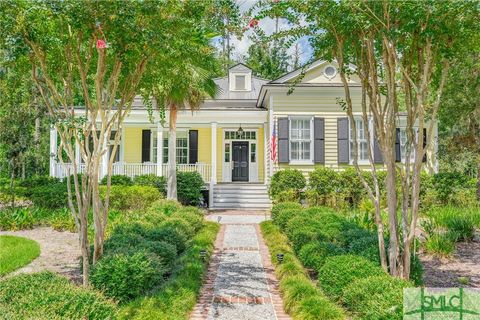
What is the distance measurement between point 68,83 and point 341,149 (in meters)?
11.6

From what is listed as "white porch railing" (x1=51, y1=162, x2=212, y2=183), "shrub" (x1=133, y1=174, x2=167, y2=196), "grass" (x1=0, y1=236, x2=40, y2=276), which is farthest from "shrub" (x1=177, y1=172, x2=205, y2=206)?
"grass" (x1=0, y1=236, x2=40, y2=276)

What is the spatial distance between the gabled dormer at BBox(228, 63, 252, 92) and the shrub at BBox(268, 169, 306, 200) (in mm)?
7633

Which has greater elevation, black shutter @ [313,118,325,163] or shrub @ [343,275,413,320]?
black shutter @ [313,118,325,163]

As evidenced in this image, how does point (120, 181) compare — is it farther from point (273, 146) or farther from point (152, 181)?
point (273, 146)

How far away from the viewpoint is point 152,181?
1490 cm

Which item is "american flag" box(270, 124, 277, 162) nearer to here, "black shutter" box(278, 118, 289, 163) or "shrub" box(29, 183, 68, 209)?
"black shutter" box(278, 118, 289, 163)

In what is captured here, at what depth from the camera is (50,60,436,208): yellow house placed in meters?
14.9

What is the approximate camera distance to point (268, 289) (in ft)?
17.3

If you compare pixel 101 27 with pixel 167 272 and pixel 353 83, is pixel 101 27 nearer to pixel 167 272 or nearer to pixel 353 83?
pixel 167 272

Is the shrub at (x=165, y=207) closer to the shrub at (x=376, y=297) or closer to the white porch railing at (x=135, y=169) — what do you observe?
the white porch railing at (x=135, y=169)

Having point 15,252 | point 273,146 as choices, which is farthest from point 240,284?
point 273,146

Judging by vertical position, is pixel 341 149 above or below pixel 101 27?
below

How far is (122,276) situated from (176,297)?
0.68 m

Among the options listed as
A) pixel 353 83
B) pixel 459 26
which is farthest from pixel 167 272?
pixel 353 83
